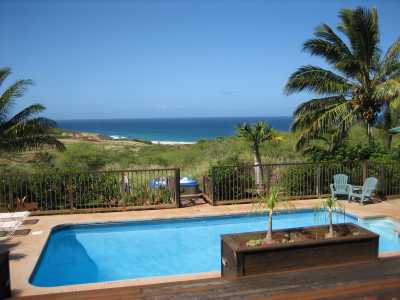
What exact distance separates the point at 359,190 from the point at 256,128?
12.3 ft

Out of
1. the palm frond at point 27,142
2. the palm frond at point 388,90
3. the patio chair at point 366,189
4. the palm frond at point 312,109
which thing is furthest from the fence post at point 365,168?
the palm frond at point 27,142

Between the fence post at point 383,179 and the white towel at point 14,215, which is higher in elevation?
the fence post at point 383,179

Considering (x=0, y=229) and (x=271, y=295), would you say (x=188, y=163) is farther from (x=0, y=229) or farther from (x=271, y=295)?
(x=271, y=295)

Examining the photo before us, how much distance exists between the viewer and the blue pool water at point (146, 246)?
21.6ft

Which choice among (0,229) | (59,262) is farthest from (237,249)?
(0,229)

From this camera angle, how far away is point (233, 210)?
9141 mm

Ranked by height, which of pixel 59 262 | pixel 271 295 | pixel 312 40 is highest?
pixel 312 40

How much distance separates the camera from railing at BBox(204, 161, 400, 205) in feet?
32.7

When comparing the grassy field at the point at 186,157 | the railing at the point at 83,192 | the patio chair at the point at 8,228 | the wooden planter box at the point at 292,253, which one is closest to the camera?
the wooden planter box at the point at 292,253

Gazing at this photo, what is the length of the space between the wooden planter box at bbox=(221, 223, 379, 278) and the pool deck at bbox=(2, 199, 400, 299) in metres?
0.42

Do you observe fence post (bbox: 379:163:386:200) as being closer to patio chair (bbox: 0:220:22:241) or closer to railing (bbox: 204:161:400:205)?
railing (bbox: 204:161:400:205)

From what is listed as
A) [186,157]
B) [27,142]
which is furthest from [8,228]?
[186,157]

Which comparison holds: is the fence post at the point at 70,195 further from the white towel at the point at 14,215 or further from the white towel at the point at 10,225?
the white towel at the point at 10,225

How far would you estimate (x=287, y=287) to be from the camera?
4312 millimetres
